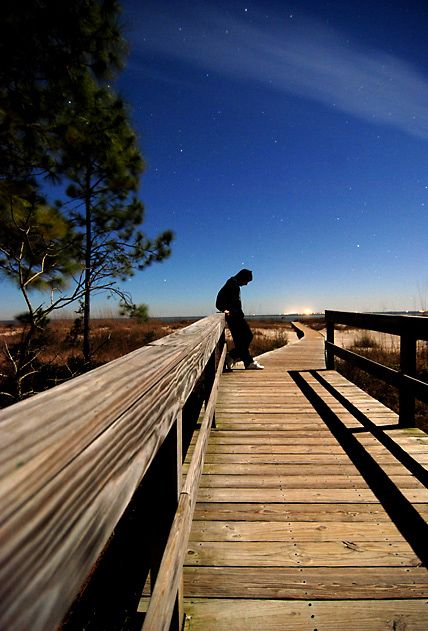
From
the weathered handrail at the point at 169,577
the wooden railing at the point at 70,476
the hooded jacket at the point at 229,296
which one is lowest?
the weathered handrail at the point at 169,577

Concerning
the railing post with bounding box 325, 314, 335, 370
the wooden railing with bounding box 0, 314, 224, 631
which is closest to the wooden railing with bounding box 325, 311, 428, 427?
the railing post with bounding box 325, 314, 335, 370

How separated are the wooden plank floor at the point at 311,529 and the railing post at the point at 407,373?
154 mm

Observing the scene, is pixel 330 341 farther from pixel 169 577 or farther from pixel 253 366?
pixel 169 577

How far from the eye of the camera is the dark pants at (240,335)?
6340 mm

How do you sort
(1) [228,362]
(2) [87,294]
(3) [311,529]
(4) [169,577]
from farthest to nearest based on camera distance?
(2) [87,294]
(1) [228,362]
(3) [311,529]
(4) [169,577]

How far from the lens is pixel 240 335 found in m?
6.55

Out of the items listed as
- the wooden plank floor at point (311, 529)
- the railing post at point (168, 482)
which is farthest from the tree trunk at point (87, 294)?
the railing post at point (168, 482)

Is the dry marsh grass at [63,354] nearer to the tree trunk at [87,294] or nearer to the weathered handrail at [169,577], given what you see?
the tree trunk at [87,294]

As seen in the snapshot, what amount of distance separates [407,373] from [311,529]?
201 cm

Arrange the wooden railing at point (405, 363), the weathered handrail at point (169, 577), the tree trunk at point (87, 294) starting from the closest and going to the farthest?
the weathered handrail at point (169, 577) < the wooden railing at point (405, 363) < the tree trunk at point (87, 294)

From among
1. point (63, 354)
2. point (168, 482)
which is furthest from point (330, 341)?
point (63, 354)

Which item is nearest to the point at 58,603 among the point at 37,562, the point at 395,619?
the point at 37,562

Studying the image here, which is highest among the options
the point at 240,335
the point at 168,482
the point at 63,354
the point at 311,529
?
the point at 240,335

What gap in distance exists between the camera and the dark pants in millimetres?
6340
